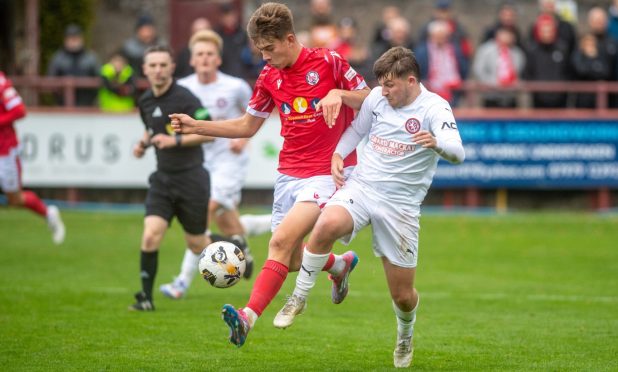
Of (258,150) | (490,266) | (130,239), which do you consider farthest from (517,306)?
(258,150)

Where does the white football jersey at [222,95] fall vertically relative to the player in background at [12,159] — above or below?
above

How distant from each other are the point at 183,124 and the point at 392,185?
4.82 feet

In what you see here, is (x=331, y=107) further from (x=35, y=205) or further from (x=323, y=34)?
(x=323, y=34)

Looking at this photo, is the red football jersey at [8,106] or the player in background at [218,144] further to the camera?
the red football jersey at [8,106]

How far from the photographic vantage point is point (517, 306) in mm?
10758

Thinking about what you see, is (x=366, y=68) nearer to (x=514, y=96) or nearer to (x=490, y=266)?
(x=514, y=96)

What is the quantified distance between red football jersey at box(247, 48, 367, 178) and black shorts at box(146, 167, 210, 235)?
2.42m

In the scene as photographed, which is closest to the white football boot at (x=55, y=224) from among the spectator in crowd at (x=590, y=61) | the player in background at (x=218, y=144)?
the player in background at (x=218, y=144)

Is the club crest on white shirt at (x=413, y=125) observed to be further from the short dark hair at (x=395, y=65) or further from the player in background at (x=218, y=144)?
the player in background at (x=218, y=144)

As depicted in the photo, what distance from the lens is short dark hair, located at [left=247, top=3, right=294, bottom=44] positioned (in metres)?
7.59

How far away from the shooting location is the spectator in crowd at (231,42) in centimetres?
1906

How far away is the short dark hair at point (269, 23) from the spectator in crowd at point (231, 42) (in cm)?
1130

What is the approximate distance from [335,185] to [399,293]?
892mm

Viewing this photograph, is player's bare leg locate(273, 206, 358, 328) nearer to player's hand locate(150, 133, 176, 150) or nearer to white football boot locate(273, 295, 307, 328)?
white football boot locate(273, 295, 307, 328)
